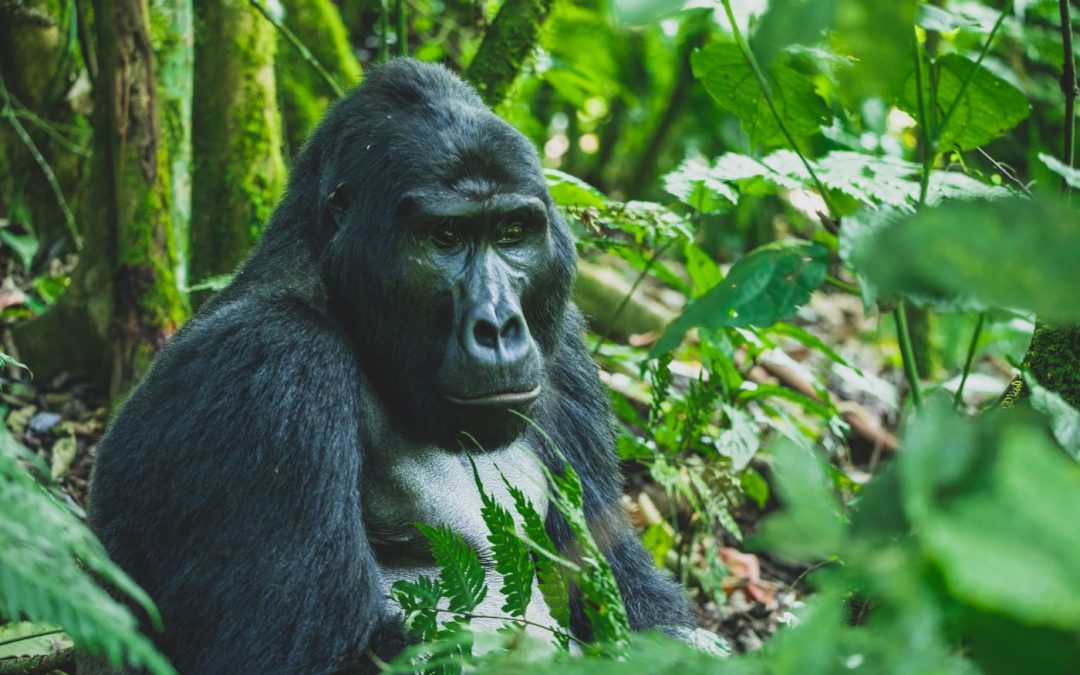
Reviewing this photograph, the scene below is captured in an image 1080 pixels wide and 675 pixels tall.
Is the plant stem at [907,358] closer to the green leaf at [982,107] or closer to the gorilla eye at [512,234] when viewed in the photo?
the green leaf at [982,107]

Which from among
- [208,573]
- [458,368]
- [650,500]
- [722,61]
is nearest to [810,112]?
[722,61]

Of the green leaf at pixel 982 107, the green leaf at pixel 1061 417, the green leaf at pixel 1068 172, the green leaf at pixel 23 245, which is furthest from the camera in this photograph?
the green leaf at pixel 23 245

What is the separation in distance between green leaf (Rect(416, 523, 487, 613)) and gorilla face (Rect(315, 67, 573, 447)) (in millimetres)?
815

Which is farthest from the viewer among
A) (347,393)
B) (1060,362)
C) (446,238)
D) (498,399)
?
(446,238)

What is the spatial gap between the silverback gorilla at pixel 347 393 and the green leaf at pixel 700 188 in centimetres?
58

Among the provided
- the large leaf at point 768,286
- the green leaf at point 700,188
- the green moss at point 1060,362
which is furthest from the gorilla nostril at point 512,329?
the green moss at point 1060,362

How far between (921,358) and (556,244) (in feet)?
12.6

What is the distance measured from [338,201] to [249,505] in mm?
999

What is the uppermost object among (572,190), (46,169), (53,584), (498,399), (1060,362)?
(1060,362)

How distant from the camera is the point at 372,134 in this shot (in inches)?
128

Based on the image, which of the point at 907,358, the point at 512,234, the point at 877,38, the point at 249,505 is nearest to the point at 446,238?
the point at 512,234

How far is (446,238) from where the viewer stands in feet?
10.2

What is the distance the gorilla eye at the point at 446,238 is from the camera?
310cm

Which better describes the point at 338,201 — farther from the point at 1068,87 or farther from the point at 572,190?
the point at 1068,87
